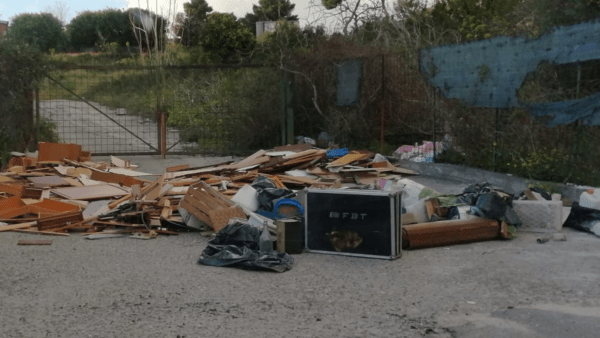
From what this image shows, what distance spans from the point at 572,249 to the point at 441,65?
6564 millimetres

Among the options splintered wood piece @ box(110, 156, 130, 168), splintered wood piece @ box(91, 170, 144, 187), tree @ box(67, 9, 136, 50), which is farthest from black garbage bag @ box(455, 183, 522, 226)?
tree @ box(67, 9, 136, 50)

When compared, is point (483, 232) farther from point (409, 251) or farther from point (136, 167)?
point (136, 167)

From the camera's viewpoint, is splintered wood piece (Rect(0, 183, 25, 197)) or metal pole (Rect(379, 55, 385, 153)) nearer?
splintered wood piece (Rect(0, 183, 25, 197))

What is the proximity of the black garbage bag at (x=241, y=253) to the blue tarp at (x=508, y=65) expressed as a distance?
5333mm

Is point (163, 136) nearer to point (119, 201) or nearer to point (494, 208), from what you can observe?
point (119, 201)

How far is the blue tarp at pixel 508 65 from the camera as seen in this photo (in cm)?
1057

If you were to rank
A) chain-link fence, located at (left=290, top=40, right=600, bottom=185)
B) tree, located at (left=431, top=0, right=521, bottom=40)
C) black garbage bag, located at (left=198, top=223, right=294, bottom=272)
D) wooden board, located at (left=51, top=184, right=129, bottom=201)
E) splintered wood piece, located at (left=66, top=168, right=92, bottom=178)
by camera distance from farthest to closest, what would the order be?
tree, located at (left=431, top=0, right=521, bottom=40) < splintered wood piece, located at (left=66, top=168, right=92, bottom=178) < wooden board, located at (left=51, top=184, right=129, bottom=201) < chain-link fence, located at (left=290, top=40, right=600, bottom=185) < black garbage bag, located at (left=198, top=223, right=294, bottom=272)

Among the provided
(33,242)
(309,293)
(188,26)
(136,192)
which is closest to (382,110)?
(136,192)

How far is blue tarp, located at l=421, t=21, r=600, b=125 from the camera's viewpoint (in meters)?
10.6

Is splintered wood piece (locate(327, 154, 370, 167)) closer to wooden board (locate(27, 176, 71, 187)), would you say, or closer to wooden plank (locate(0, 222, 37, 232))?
wooden board (locate(27, 176, 71, 187))

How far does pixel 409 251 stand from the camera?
328 inches

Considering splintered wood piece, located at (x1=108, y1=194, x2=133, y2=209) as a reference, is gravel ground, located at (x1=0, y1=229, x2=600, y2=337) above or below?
below

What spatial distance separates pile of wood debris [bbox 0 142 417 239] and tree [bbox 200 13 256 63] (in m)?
19.2

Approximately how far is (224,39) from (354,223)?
2806 cm
